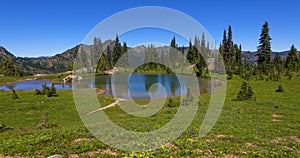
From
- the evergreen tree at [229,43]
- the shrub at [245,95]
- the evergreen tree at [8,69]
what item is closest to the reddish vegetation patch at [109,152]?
the shrub at [245,95]

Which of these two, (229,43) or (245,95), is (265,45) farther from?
(245,95)

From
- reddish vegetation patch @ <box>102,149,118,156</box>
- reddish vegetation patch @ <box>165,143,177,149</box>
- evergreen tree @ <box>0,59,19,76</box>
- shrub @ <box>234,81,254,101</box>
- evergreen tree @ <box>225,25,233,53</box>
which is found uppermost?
evergreen tree @ <box>225,25,233,53</box>

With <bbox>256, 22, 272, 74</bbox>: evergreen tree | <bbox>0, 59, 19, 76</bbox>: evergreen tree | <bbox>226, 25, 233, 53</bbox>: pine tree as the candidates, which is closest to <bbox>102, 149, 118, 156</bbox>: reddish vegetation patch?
<bbox>256, 22, 272, 74</bbox>: evergreen tree

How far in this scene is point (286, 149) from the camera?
10328 millimetres

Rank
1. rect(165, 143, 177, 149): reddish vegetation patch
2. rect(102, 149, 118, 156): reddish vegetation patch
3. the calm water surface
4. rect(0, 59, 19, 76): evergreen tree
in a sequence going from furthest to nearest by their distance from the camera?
1. rect(0, 59, 19, 76): evergreen tree
2. the calm water surface
3. rect(165, 143, 177, 149): reddish vegetation patch
4. rect(102, 149, 118, 156): reddish vegetation patch

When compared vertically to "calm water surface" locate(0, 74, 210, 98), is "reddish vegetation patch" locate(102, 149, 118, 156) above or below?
below

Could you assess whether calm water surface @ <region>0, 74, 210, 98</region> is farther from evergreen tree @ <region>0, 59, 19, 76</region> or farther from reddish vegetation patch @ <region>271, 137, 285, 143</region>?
evergreen tree @ <region>0, 59, 19, 76</region>

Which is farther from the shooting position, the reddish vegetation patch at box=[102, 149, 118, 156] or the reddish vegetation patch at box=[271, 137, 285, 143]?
the reddish vegetation patch at box=[271, 137, 285, 143]

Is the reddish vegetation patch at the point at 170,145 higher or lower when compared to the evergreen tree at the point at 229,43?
lower

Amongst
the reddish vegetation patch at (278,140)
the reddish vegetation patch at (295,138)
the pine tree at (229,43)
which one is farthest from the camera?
the pine tree at (229,43)

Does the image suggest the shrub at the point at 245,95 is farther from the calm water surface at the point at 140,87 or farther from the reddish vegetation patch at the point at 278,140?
the reddish vegetation patch at the point at 278,140

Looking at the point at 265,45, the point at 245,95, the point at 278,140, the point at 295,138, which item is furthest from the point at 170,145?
the point at 265,45

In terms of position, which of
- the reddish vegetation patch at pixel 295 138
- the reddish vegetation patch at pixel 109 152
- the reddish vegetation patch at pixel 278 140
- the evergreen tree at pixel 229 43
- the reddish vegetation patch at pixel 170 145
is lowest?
the reddish vegetation patch at pixel 295 138

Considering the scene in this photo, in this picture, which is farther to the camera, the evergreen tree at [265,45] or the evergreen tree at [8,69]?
the evergreen tree at [8,69]
